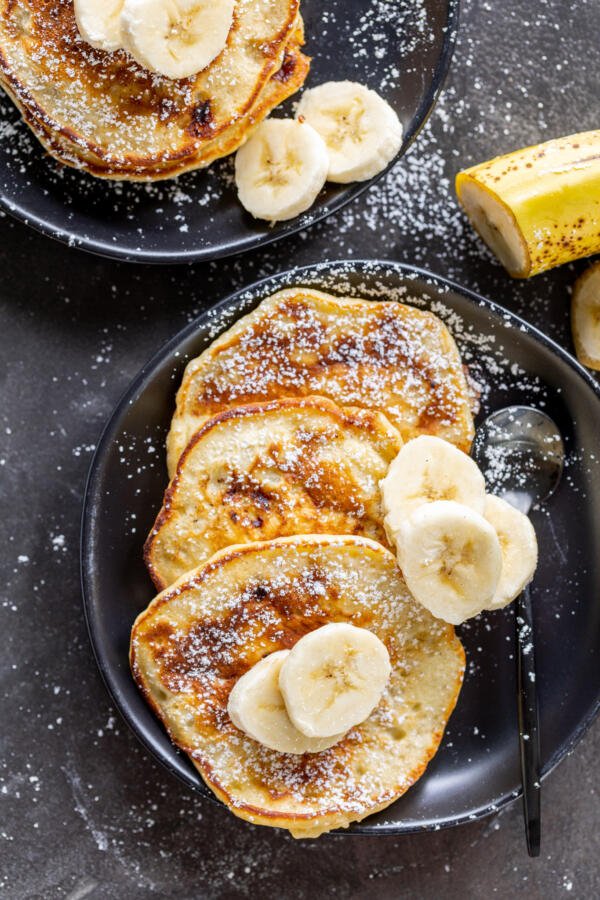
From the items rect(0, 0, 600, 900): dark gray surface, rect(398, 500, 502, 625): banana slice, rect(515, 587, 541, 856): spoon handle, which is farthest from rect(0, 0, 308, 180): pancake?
rect(515, 587, 541, 856): spoon handle

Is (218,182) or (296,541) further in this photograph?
(218,182)

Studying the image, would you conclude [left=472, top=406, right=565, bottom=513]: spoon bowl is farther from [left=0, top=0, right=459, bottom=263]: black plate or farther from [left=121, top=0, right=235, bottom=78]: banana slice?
[left=121, top=0, right=235, bottom=78]: banana slice

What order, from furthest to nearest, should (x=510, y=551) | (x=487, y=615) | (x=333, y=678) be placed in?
(x=487, y=615)
(x=510, y=551)
(x=333, y=678)

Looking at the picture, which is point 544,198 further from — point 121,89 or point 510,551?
point 121,89

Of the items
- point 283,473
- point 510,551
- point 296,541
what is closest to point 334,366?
point 283,473

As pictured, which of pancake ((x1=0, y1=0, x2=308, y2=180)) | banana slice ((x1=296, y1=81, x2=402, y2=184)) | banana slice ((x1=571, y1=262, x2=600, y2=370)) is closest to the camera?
pancake ((x1=0, y1=0, x2=308, y2=180))

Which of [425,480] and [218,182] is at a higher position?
[218,182]
